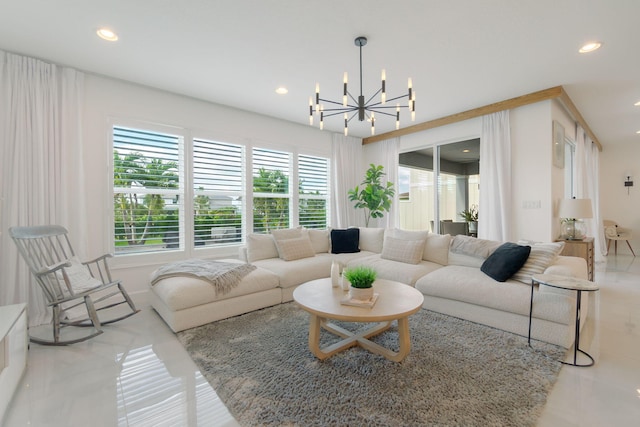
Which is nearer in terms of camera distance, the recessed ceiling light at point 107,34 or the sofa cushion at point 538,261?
the recessed ceiling light at point 107,34

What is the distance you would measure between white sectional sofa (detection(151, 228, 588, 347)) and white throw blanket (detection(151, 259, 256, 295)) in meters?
0.07

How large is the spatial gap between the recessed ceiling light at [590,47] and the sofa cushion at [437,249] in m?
2.32

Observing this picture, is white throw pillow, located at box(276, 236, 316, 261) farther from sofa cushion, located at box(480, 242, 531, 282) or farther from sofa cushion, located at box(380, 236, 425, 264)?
sofa cushion, located at box(480, 242, 531, 282)

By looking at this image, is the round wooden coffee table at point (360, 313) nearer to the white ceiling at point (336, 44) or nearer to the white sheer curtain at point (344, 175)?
the white ceiling at point (336, 44)

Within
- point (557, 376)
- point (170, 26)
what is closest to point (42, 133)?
point (170, 26)

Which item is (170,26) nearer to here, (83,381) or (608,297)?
(83,381)

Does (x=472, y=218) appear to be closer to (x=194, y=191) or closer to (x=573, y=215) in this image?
(x=573, y=215)

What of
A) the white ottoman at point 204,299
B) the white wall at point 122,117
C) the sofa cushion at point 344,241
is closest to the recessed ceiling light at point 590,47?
the sofa cushion at point 344,241

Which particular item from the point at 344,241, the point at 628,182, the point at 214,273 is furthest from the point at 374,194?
the point at 628,182

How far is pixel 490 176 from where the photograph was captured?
→ 430 cm

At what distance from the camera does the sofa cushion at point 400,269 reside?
3223 millimetres

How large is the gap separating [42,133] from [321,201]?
4.10 meters

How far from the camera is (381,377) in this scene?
6.08 feet

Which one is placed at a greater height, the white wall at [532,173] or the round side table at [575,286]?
the white wall at [532,173]
